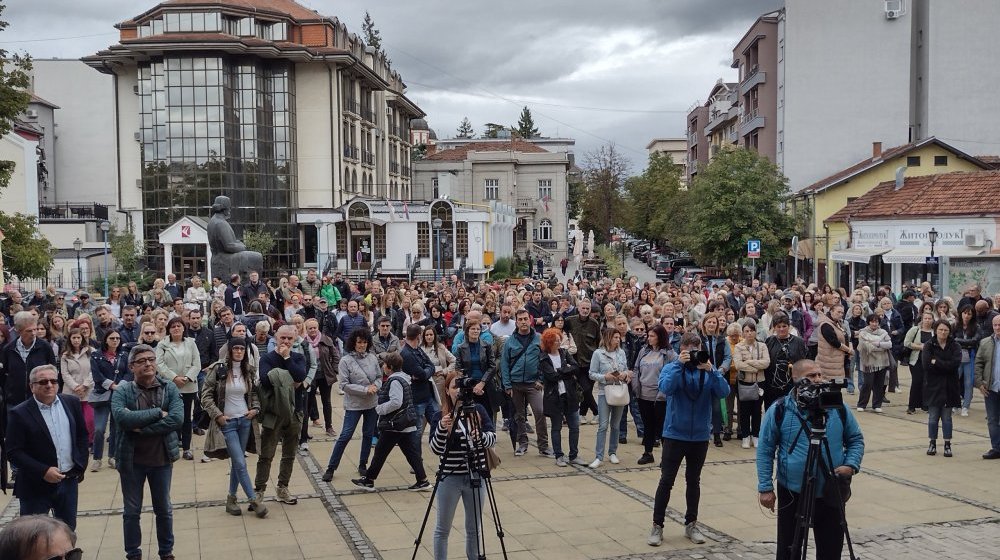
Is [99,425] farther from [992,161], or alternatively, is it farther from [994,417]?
[992,161]

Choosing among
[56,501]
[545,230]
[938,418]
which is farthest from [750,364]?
[545,230]

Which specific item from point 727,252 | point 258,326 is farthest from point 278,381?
point 727,252

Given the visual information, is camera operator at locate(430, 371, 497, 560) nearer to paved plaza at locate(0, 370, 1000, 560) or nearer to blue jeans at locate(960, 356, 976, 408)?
paved plaza at locate(0, 370, 1000, 560)

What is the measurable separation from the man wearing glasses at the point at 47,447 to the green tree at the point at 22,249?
2112cm

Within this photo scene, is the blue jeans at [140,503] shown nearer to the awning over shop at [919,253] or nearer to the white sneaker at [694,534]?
the white sneaker at [694,534]

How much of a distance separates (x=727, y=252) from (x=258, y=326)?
116 feet

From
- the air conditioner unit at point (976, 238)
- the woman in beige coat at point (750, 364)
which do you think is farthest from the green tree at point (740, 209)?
the woman in beige coat at point (750, 364)

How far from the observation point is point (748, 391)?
11680mm

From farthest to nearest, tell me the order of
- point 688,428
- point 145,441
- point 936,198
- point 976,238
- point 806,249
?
point 806,249
point 936,198
point 976,238
point 688,428
point 145,441

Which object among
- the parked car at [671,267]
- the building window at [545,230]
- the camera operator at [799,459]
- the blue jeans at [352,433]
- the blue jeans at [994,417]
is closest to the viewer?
the camera operator at [799,459]

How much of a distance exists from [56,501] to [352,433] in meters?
3.79

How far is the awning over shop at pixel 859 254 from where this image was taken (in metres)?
32.8

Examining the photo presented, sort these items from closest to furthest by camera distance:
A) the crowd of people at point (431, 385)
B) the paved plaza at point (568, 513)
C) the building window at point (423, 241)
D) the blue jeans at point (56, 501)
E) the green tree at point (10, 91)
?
the blue jeans at point (56, 501)
the crowd of people at point (431, 385)
the paved plaza at point (568, 513)
the green tree at point (10, 91)
the building window at point (423, 241)

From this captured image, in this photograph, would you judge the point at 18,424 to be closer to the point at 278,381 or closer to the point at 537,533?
the point at 278,381
